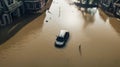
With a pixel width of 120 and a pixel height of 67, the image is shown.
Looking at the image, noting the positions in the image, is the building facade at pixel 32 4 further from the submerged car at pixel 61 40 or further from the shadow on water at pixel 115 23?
the shadow on water at pixel 115 23

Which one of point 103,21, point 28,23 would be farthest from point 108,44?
point 28,23

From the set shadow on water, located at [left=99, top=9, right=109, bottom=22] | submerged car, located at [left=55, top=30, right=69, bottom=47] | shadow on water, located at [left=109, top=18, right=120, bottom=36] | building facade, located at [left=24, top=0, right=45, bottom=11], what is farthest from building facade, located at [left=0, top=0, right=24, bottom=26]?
shadow on water, located at [left=109, top=18, right=120, bottom=36]

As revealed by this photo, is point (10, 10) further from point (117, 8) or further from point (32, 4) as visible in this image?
point (117, 8)

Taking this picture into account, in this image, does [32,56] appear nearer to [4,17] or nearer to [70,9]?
[4,17]

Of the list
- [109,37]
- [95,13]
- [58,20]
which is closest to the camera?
[109,37]

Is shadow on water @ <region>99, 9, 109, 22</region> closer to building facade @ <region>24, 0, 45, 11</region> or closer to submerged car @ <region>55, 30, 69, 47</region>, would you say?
submerged car @ <region>55, 30, 69, 47</region>

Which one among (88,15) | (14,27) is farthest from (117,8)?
(14,27)
